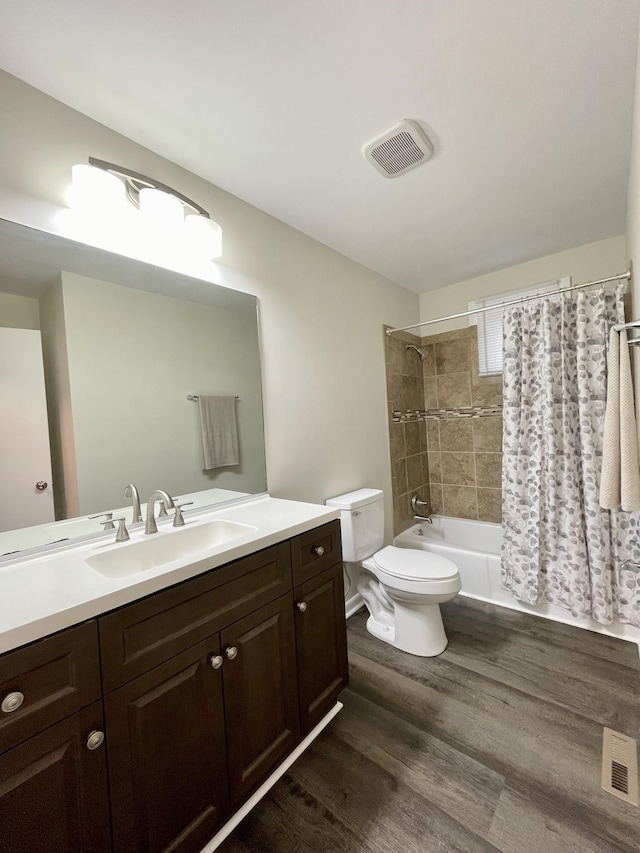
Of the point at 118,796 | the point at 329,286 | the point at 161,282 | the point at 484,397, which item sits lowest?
the point at 118,796

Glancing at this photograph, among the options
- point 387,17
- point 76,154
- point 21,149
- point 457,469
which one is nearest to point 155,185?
point 76,154

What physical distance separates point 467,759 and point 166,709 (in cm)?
115

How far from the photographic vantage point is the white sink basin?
112 centimetres

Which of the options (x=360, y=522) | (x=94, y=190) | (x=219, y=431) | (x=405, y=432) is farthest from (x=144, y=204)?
(x=405, y=432)

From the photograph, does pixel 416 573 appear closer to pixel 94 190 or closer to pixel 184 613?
pixel 184 613

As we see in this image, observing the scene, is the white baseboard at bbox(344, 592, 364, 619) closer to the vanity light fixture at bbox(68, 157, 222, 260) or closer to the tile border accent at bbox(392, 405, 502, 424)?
the tile border accent at bbox(392, 405, 502, 424)

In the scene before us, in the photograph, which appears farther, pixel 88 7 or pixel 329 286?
pixel 329 286

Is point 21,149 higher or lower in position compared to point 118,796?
Result: higher

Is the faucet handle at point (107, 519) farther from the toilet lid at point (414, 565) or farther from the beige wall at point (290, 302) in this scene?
the toilet lid at point (414, 565)

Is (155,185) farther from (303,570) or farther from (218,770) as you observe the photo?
(218,770)

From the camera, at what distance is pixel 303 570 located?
1.29 meters

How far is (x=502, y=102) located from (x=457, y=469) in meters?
2.40

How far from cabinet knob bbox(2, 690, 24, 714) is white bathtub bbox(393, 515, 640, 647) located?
7.60ft

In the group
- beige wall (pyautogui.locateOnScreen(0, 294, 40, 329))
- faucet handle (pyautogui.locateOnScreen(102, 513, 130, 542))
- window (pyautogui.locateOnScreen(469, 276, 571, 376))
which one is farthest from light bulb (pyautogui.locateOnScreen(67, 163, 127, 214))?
window (pyautogui.locateOnScreen(469, 276, 571, 376))
